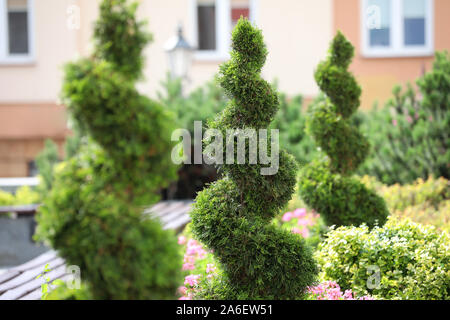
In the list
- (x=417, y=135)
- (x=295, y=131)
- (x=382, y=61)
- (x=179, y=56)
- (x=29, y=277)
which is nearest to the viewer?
(x=29, y=277)

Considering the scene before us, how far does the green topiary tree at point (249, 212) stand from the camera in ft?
10.3

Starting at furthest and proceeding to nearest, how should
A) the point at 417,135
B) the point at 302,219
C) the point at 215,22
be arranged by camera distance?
the point at 215,22
the point at 417,135
the point at 302,219

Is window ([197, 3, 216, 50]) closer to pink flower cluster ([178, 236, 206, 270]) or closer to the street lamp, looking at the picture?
the street lamp

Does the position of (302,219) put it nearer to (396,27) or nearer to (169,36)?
(169,36)

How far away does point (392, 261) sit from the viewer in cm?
375

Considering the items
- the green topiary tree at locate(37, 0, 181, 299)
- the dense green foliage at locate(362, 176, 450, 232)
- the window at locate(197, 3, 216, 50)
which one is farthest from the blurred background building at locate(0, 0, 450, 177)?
the green topiary tree at locate(37, 0, 181, 299)

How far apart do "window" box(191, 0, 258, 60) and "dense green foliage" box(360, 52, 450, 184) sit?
196 inches

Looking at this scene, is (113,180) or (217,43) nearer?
(113,180)

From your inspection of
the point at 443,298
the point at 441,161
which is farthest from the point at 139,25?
the point at 441,161

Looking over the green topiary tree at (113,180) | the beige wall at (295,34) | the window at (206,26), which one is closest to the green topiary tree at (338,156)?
the green topiary tree at (113,180)

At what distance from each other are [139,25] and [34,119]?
9.63 metres

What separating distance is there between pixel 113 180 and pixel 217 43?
9.60 m

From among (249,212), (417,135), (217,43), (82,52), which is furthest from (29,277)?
(217,43)

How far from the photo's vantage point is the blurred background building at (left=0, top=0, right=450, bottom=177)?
11273mm
